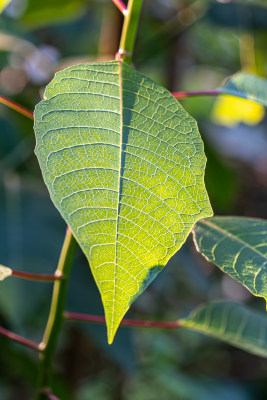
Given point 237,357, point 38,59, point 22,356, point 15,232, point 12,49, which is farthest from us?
point 237,357

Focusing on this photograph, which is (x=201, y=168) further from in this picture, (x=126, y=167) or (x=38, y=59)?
(x=38, y=59)

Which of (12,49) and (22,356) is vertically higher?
(12,49)

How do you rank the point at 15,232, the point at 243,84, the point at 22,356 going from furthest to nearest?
the point at 22,356 < the point at 15,232 < the point at 243,84

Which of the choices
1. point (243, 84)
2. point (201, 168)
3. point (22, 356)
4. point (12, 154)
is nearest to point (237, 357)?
point (22, 356)

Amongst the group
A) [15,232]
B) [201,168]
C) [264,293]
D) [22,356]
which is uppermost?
[201,168]

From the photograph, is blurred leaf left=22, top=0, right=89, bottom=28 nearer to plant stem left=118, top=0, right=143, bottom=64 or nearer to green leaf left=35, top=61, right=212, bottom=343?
plant stem left=118, top=0, right=143, bottom=64

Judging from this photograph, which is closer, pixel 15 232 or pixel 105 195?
pixel 105 195

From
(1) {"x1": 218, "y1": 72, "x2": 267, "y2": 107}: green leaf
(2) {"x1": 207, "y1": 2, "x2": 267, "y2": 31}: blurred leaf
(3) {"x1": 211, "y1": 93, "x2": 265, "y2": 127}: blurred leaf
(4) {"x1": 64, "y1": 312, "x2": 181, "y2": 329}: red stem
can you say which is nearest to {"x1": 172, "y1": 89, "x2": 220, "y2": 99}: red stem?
(1) {"x1": 218, "y1": 72, "x2": 267, "y2": 107}: green leaf
